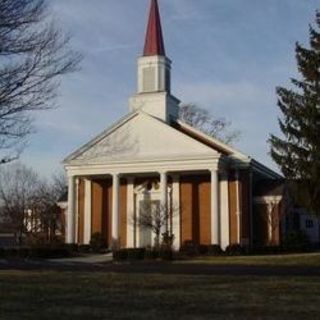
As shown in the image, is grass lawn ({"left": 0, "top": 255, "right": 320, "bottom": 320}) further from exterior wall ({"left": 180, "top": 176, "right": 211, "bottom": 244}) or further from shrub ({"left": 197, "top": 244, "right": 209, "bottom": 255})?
exterior wall ({"left": 180, "top": 176, "right": 211, "bottom": 244})

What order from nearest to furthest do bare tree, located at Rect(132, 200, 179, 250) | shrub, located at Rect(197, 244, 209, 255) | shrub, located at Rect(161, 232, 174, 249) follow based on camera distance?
1. shrub, located at Rect(197, 244, 209, 255)
2. shrub, located at Rect(161, 232, 174, 249)
3. bare tree, located at Rect(132, 200, 179, 250)

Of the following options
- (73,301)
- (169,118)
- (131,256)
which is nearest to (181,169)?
(169,118)

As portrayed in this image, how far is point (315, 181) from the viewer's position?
3434 centimetres

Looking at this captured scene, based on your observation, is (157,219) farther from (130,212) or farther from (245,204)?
(245,204)

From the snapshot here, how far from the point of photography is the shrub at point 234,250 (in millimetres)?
42938

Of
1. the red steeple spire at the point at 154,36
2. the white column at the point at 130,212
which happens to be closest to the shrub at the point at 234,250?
the white column at the point at 130,212

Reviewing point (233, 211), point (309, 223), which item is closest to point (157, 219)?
point (233, 211)

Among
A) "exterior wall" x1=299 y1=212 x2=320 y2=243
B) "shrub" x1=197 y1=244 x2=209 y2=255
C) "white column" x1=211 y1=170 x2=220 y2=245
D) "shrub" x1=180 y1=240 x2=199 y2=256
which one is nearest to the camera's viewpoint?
"shrub" x1=180 y1=240 x2=199 y2=256

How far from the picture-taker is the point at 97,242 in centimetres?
4903

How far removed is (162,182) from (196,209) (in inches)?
143

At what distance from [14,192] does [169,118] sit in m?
32.7

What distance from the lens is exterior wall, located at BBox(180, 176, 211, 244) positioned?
49.0m

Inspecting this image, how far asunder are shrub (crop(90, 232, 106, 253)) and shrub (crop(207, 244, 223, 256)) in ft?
26.3

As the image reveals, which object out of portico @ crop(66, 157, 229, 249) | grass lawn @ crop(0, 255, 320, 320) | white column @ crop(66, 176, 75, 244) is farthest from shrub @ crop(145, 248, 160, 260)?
grass lawn @ crop(0, 255, 320, 320)
